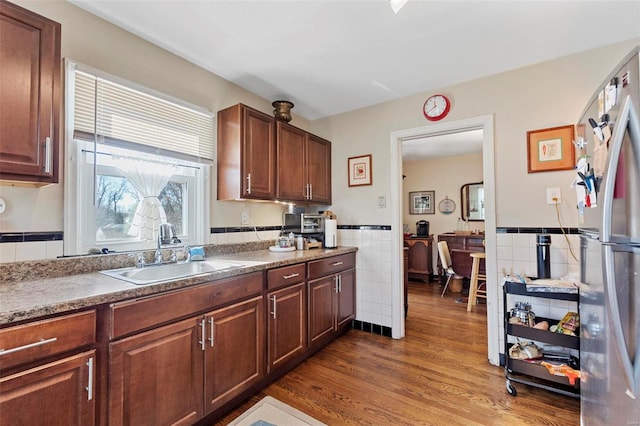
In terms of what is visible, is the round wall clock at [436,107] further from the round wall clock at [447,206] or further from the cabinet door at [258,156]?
the round wall clock at [447,206]

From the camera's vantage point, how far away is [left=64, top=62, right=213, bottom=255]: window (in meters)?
1.65

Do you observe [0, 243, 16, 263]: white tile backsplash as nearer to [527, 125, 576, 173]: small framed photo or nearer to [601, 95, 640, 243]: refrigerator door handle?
[601, 95, 640, 243]: refrigerator door handle

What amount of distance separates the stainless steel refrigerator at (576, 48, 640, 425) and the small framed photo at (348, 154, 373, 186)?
193 centimetres

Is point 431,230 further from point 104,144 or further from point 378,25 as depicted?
point 104,144

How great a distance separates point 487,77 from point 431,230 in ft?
12.1

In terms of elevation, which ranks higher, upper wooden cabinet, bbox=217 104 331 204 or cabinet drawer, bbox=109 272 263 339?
upper wooden cabinet, bbox=217 104 331 204

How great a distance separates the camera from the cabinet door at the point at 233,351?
159cm

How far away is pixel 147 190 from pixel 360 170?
2011 mm

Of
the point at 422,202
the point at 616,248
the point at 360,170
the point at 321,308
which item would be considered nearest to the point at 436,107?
the point at 360,170

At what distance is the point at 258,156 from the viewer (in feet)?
8.03

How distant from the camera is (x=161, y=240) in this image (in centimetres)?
191

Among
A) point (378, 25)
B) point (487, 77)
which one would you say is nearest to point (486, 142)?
point (487, 77)

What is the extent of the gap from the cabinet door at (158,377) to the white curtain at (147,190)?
0.84m

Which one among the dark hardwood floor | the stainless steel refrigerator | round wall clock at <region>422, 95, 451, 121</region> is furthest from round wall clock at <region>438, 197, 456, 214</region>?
the stainless steel refrigerator
